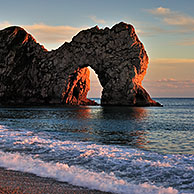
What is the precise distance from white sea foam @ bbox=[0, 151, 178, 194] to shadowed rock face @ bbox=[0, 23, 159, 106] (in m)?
67.7

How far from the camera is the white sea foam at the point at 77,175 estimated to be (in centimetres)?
647

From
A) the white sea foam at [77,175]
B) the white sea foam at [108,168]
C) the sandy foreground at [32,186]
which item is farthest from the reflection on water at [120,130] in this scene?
the sandy foreground at [32,186]

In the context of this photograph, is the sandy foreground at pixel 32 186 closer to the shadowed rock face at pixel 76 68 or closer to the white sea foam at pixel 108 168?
the white sea foam at pixel 108 168

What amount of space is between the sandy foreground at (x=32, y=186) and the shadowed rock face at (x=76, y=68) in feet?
228

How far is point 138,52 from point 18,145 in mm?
69145

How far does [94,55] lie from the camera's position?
80.5 m

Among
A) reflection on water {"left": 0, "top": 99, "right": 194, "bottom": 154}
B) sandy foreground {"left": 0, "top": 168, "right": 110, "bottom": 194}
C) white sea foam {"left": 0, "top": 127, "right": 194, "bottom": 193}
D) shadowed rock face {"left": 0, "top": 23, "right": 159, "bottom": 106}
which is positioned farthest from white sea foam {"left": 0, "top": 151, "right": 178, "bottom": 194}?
shadowed rock face {"left": 0, "top": 23, "right": 159, "bottom": 106}

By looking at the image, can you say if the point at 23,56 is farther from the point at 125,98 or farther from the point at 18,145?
the point at 18,145

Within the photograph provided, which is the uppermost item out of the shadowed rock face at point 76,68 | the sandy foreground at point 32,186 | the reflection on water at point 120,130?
the shadowed rock face at point 76,68

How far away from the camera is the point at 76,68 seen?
82062 mm

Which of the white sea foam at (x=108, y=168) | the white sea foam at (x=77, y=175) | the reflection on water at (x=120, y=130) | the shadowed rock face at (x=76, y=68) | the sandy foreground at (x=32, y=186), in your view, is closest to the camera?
the sandy foreground at (x=32, y=186)

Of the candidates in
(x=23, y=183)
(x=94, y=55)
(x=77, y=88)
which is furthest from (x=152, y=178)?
(x=77, y=88)

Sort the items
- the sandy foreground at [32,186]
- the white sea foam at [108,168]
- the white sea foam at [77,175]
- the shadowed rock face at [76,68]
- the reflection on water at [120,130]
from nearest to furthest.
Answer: the sandy foreground at [32,186] → the white sea foam at [77,175] → the white sea foam at [108,168] → the reflection on water at [120,130] → the shadowed rock face at [76,68]

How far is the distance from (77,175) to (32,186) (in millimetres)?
1704
